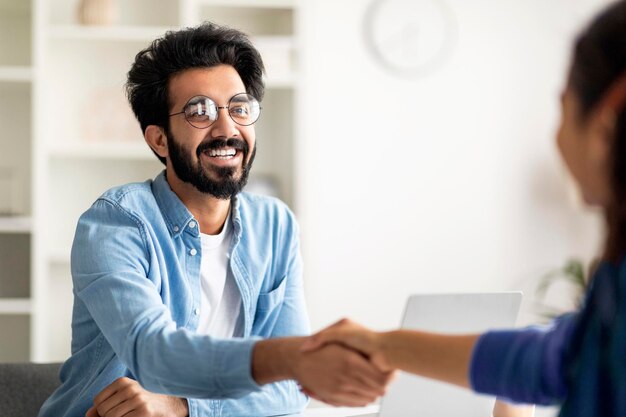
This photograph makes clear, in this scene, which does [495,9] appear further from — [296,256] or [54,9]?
[296,256]

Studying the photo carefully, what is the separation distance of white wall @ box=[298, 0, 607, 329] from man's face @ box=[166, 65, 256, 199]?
216 cm

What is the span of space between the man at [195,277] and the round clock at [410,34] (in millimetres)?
2254

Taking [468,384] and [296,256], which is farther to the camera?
[296,256]

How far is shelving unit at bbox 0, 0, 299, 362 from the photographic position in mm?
3506

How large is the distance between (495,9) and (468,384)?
349 centimetres

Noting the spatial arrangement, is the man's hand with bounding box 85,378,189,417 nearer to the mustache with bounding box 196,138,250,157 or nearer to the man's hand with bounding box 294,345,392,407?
the man's hand with bounding box 294,345,392,407

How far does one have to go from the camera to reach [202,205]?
200 centimetres

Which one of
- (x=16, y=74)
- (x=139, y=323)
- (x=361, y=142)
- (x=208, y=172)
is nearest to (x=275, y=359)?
(x=139, y=323)

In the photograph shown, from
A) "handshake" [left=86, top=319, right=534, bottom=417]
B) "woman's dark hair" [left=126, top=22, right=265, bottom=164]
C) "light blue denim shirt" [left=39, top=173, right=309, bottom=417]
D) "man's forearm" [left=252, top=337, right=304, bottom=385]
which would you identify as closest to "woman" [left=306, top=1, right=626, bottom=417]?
"handshake" [left=86, top=319, right=534, bottom=417]

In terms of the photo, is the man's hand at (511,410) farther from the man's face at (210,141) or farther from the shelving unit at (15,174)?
the shelving unit at (15,174)

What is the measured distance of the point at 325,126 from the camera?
4273 millimetres

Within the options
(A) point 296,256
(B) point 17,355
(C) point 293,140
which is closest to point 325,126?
(C) point 293,140

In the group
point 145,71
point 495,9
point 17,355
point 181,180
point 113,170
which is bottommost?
point 17,355

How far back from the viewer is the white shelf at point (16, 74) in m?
3.49
